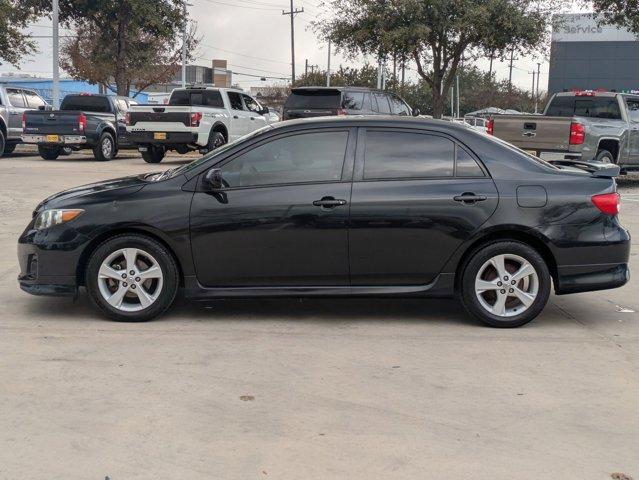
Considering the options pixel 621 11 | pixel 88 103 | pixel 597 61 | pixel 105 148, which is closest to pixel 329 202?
pixel 105 148

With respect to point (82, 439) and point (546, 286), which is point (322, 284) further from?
point (82, 439)

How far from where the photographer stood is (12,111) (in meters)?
21.9

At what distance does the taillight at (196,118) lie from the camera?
63.2 ft

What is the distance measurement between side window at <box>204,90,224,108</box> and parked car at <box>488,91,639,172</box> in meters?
7.85

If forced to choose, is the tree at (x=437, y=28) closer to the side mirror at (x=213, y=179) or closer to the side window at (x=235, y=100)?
the side window at (x=235, y=100)

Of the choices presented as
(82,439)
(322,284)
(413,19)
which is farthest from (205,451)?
(413,19)

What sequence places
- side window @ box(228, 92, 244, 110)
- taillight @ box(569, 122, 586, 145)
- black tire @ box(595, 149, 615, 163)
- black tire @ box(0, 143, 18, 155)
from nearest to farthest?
1. taillight @ box(569, 122, 586, 145)
2. black tire @ box(595, 149, 615, 163)
3. side window @ box(228, 92, 244, 110)
4. black tire @ box(0, 143, 18, 155)

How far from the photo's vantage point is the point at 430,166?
19.9ft

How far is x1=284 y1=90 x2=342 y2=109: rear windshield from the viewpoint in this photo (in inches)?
737

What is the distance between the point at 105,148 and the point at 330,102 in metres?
6.84

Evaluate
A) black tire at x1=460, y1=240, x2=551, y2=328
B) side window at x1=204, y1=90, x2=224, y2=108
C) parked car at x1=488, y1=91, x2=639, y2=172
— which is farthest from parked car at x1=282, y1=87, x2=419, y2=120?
black tire at x1=460, y1=240, x2=551, y2=328

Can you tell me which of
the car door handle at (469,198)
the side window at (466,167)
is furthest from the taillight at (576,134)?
the car door handle at (469,198)

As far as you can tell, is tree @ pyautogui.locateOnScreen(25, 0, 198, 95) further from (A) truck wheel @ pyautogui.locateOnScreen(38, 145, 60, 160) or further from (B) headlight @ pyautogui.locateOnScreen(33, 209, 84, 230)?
(B) headlight @ pyautogui.locateOnScreen(33, 209, 84, 230)

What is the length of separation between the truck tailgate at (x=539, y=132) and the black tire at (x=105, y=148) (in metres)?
11.3
